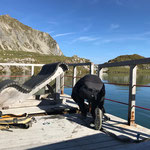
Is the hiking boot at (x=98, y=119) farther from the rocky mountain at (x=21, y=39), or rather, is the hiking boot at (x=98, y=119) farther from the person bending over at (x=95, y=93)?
the rocky mountain at (x=21, y=39)

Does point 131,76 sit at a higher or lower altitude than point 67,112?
higher

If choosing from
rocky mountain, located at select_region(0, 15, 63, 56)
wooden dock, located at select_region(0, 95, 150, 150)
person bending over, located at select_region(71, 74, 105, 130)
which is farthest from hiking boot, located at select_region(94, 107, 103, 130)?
rocky mountain, located at select_region(0, 15, 63, 56)

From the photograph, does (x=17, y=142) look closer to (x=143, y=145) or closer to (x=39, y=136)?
(x=39, y=136)

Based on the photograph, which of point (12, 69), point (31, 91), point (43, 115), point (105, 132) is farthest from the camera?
point (12, 69)

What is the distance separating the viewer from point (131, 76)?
11.8ft

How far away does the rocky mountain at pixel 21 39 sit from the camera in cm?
11981

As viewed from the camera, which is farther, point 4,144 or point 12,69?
point 12,69

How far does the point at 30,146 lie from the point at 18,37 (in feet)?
486

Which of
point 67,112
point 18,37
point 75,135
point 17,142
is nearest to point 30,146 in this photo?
point 17,142

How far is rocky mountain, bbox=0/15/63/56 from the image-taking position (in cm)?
11981

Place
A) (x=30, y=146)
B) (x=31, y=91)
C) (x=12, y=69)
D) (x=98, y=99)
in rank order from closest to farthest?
(x=30, y=146), (x=98, y=99), (x=31, y=91), (x=12, y=69)

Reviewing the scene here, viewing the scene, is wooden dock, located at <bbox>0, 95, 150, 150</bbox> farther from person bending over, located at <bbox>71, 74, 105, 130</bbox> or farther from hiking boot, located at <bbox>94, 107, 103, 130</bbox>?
person bending over, located at <bbox>71, 74, 105, 130</bbox>

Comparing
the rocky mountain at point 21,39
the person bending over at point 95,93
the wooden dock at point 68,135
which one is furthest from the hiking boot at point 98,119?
the rocky mountain at point 21,39

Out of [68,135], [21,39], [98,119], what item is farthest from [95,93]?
[21,39]
